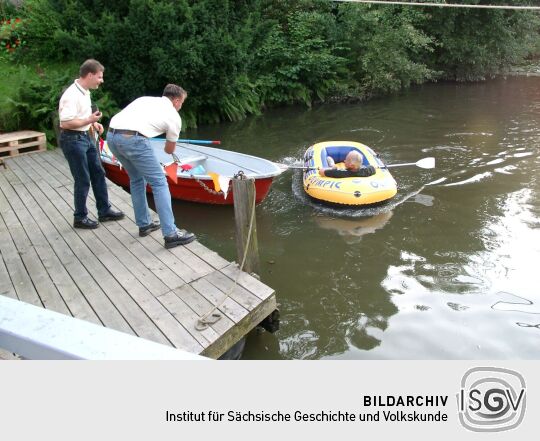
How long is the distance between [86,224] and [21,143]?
15.3ft

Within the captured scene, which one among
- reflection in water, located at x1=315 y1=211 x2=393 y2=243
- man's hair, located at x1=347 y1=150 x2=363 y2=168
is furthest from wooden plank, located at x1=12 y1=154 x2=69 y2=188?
man's hair, located at x1=347 y1=150 x2=363 y2=168

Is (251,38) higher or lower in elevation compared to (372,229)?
higher

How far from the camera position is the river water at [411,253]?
4.54 metres

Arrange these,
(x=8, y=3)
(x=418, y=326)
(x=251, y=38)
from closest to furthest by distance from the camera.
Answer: (x=418, y=326), (x=251, y=38), (x=8, y=3)

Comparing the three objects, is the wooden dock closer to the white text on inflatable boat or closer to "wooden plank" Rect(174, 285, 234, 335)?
"wooden plank" Rect(174, 285, 234, 335)

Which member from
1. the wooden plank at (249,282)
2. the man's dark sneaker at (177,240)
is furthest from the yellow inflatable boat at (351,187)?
the wooden plank at (249,282)

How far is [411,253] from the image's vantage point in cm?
617

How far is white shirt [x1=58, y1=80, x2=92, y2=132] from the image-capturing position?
4.51 meters

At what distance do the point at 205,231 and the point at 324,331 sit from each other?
2858 millimetres

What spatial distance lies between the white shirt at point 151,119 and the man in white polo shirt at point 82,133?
1.62ft

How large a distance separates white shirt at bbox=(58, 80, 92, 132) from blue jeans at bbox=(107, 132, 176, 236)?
455 millimetres
